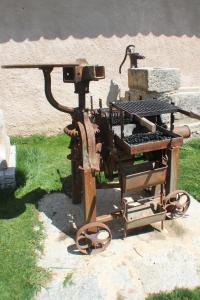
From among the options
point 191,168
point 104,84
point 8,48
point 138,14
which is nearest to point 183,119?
point 191,168

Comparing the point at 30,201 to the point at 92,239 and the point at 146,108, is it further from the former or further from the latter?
the point at 146,108

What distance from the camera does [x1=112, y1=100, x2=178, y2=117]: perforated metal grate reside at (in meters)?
3.97

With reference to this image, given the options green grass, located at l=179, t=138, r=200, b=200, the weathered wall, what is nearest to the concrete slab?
green grass, located at l=179, t=138, r=200, b=200

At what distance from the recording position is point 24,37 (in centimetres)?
791

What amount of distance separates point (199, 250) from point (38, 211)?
88.5 inches

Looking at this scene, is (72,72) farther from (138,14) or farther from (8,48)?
(138,14)

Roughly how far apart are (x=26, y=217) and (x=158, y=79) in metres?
3.65

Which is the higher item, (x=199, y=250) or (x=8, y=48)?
(x=8, y=48)

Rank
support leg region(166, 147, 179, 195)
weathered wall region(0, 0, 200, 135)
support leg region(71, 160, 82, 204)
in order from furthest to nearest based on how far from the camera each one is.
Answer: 1. weathered wall region(0, 0, 200, 135)
2. support leg region(71, 160, 82, 204)
3. support leg region(166, 147, 179, 195)

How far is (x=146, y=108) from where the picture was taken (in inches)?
164

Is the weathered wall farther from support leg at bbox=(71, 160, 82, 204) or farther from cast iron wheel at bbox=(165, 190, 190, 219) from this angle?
cast iron wheel at bbox=(165, 190, 190, 219)

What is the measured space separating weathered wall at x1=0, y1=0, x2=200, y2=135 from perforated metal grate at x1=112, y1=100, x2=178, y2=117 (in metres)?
4.26

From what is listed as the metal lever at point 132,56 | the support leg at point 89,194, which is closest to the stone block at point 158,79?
the metal lever at point 132,56

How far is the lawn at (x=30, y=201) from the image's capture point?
149 inches
